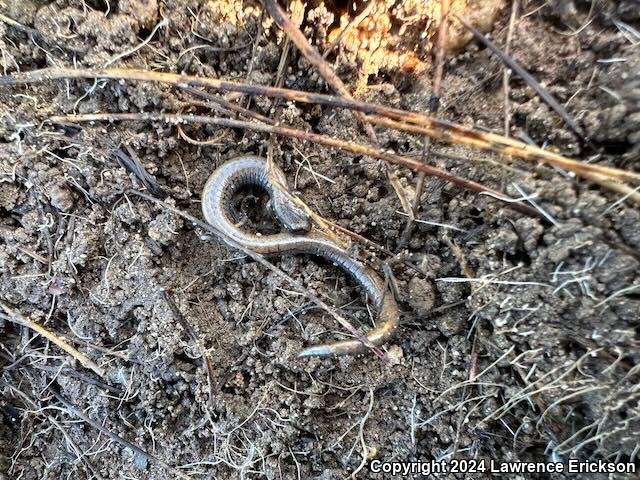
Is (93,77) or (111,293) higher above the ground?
(93,77)

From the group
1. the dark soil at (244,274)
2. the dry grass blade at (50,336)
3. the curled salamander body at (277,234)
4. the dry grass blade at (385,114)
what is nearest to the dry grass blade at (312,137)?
the dark soil at (244,274)

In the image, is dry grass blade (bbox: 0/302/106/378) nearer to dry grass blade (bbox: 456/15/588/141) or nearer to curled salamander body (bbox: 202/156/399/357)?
curled salamander body (bbox: 202/156/399/357)

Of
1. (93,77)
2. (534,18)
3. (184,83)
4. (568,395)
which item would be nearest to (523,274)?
(568,395)

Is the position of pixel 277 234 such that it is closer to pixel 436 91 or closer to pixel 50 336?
pixel 436 91

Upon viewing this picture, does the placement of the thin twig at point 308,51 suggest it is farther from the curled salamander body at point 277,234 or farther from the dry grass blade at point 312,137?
the curled salamander body at point 277,234

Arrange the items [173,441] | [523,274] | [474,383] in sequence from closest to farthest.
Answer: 1. [523,274]
2. [474,383]
3. [173,441]

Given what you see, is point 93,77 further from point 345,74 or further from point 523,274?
point 523,274
